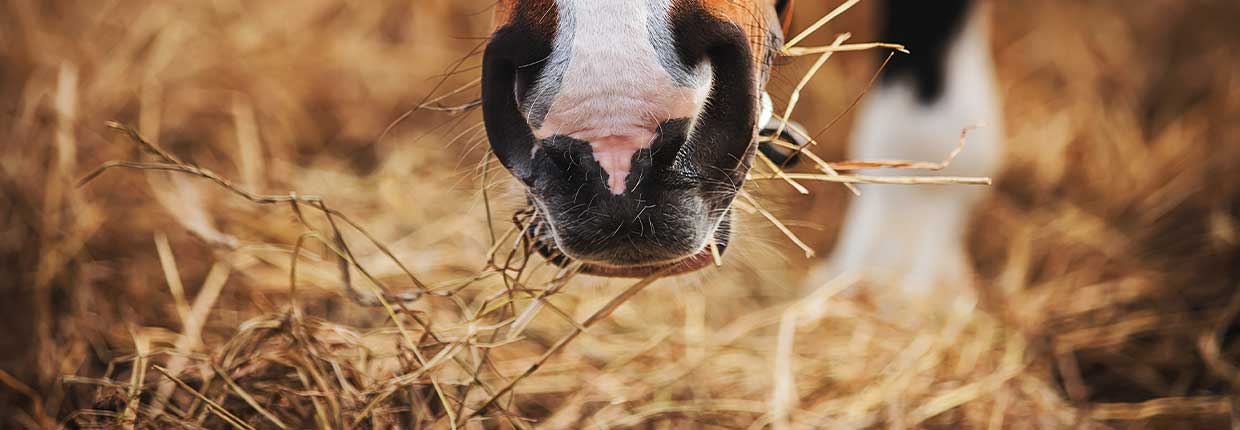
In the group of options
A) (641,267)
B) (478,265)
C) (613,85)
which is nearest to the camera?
(613,85)

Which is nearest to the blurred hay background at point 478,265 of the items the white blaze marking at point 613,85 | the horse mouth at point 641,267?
the horse mouth at point 641,267

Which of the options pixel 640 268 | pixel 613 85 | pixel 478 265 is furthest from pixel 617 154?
pixel 478 265

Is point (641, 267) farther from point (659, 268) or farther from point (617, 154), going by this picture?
point (617, 154)

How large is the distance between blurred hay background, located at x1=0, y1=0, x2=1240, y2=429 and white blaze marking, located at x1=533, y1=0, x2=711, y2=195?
0.65 ft

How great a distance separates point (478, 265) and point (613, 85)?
883mm

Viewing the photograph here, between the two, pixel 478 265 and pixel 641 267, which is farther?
pixel 478 265

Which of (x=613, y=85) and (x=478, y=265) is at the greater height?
(x=613, y=85)

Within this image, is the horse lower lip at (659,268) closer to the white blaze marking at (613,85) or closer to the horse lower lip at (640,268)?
the horse lower lip at (640,268)

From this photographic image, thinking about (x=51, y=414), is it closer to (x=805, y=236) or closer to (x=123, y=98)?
(x=123, y=98)

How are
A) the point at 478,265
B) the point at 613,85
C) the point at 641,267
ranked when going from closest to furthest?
the point at 613,85, the point at 641,267, the point at 478,265

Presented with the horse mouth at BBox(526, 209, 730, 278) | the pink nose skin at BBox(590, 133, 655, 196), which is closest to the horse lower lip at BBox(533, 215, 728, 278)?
the horse mouth at BBox(526, 209, 730, 278)

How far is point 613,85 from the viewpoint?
0.70m

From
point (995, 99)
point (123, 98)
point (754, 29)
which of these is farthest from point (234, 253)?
point (995, 99)

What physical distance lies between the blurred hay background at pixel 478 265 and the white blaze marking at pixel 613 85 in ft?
0.65
